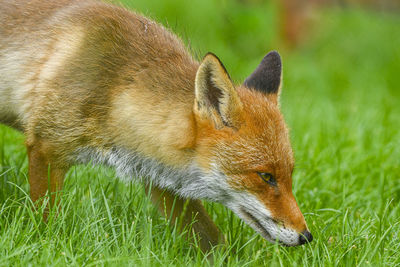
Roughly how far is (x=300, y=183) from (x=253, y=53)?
695cm

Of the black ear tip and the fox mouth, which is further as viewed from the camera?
the black ear tip

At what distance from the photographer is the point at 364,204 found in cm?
562

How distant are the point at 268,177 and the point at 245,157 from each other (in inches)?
8.6

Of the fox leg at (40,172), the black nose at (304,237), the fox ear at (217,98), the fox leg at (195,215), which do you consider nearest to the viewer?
the black nose at (304,237)

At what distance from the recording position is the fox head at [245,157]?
161 inches

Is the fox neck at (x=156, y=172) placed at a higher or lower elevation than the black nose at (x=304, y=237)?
lower

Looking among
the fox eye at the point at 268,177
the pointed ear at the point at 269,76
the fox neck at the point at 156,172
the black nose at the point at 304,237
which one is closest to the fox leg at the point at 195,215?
the fox neck at the point at 156,172

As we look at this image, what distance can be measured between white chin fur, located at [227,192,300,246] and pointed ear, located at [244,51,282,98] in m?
1.02

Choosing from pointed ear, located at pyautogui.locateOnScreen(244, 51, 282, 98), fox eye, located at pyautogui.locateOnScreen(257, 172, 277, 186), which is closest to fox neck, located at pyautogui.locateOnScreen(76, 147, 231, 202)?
fox eye, located at pyautogui.locateOnScreen(257, 172, 277, 186)

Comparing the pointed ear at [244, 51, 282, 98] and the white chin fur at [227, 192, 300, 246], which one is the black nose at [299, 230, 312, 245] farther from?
the pointed ear at [244, 51, 282, 98]

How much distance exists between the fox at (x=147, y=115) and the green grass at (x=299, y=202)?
0.26 m

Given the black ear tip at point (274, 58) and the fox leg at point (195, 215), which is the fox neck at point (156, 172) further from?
the black ear tip at point (274, 58)

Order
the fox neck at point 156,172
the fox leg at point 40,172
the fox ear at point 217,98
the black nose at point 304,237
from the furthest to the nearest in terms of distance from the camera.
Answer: the fox leg at point 40,172 < the fox neck at point 156,172 < the fox ear at point 217,98 < the black nose at point 304,237

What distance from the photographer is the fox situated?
418cm
